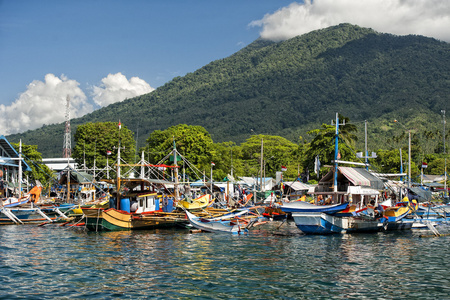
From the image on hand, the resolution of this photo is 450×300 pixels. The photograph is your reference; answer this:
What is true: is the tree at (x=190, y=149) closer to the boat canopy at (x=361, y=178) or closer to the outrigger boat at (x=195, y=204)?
the outrigger boat at (x=195, y=204)

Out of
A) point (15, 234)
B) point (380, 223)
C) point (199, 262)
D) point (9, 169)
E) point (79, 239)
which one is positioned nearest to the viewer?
point (199, 262)

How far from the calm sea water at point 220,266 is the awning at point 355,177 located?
7.94m

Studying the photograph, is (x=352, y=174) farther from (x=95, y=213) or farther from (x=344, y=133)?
(x=344, y=133)

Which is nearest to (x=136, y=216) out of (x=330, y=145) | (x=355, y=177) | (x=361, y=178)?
(x=355, y=177)

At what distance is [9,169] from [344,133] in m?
52.8

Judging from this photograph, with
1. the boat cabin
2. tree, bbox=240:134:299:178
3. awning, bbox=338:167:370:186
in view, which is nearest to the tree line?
tree, bbox=240:134:299:178

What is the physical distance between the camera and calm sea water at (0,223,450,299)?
2088 cm

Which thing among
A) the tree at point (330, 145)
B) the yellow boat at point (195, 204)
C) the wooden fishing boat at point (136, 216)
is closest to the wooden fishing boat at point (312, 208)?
the wooden fishing boat at point (136, 216)

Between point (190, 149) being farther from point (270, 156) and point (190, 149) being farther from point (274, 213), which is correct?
point (270, 156)

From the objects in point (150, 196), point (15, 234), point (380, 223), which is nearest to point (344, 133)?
point (380, 223)

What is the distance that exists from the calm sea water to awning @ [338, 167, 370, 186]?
7938 millimetres

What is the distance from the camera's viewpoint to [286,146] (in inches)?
5433

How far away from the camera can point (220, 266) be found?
1030 inches

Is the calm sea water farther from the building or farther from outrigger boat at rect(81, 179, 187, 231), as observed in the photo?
the building
